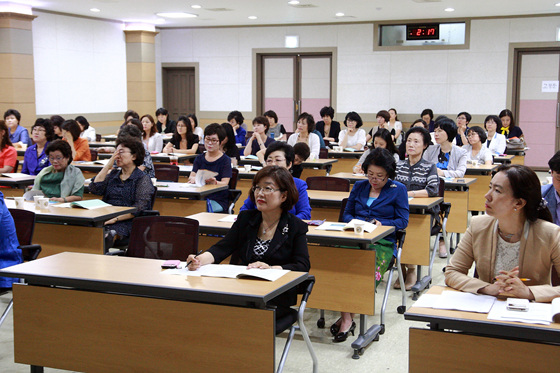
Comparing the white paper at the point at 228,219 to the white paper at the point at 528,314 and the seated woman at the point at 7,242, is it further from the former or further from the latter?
the white paper at the point at 528,314

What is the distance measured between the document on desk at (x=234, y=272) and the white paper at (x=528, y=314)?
1018 mm

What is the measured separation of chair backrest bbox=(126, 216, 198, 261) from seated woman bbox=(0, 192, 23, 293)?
0.71 m

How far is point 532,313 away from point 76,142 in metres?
6.63

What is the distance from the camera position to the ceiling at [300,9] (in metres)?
11.7

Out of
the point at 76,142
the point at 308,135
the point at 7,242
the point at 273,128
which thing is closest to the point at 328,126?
the point at 273,128

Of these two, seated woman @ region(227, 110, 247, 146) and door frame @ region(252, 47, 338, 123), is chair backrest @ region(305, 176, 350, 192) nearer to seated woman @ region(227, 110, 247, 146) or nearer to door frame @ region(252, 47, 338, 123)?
seated woman @ region(227, 110, 247, 146)

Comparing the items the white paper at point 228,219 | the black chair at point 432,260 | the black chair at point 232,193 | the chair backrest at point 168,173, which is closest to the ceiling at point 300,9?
the chair backrest at point 168,173

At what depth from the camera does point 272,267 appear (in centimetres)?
333

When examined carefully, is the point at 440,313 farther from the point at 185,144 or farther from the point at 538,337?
the point at 185,144

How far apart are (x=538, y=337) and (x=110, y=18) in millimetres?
13620

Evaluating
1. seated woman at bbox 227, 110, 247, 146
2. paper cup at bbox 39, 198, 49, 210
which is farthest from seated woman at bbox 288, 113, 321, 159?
paper cup at bbox 39, 198, 49, 210

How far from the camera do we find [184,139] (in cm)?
973

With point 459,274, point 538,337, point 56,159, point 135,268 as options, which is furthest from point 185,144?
point 538,337

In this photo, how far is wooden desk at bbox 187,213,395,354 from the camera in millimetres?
4188
